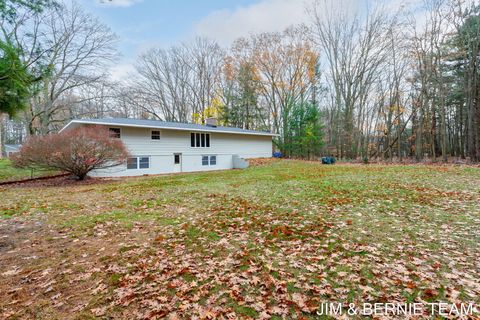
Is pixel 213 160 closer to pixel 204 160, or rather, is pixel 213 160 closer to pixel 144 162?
pixel 204 160

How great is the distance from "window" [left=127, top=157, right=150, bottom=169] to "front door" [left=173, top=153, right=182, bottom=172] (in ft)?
6.63

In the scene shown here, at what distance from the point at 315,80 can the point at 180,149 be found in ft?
61.8

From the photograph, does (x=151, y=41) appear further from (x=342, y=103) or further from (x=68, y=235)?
(x=68, y=235)

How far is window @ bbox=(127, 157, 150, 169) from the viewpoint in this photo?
15.4 m

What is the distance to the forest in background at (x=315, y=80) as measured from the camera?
56.6 ft

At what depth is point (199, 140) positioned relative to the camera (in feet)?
62.5

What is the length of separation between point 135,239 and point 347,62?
25.4 meters

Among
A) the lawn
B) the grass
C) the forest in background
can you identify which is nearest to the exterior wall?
the grass

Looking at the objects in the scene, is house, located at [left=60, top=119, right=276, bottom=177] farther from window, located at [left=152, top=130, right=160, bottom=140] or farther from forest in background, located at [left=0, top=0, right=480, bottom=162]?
forest in background, located at [left=0, top=0, right=480, bottom=162]

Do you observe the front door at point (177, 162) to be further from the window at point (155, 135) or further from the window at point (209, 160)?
the window at point (209, 160)

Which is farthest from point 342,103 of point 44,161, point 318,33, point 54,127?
point 54,127

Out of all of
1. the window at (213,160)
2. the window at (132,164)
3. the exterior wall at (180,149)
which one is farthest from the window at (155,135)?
the window at (213,160)

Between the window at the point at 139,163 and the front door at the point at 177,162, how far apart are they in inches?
79.6

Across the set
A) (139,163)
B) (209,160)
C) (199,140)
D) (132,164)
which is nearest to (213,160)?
(209,160)
